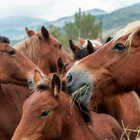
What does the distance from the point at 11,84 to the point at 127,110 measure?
5.46ft

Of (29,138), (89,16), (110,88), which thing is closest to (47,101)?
(29,138)

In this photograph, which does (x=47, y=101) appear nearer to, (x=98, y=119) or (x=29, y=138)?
(x=29, y=138)

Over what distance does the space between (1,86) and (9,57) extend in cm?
43

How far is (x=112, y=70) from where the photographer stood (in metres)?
2.47

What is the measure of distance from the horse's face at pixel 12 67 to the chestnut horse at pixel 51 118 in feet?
3.30

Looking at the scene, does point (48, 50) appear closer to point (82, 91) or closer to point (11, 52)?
point (11, 52)

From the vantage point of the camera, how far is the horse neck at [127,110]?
3.23m

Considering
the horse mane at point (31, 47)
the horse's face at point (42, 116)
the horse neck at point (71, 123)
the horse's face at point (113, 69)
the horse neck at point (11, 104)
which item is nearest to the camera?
the horse's face at point (42, 116)

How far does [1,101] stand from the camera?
3.51m

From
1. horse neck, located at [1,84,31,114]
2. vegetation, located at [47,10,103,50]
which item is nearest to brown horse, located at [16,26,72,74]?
horse neck, located at [1,84,31,114]

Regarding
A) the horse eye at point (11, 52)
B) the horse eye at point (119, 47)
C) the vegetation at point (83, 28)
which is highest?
the horse eye at point (119, 47)

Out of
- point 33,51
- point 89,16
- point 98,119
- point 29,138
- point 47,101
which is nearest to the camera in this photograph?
point 29,138

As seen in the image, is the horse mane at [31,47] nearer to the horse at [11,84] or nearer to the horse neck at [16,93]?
the horse at [11,84]

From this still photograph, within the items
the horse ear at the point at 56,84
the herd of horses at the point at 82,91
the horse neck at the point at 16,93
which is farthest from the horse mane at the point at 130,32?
the horse neck at the point at 16,93
